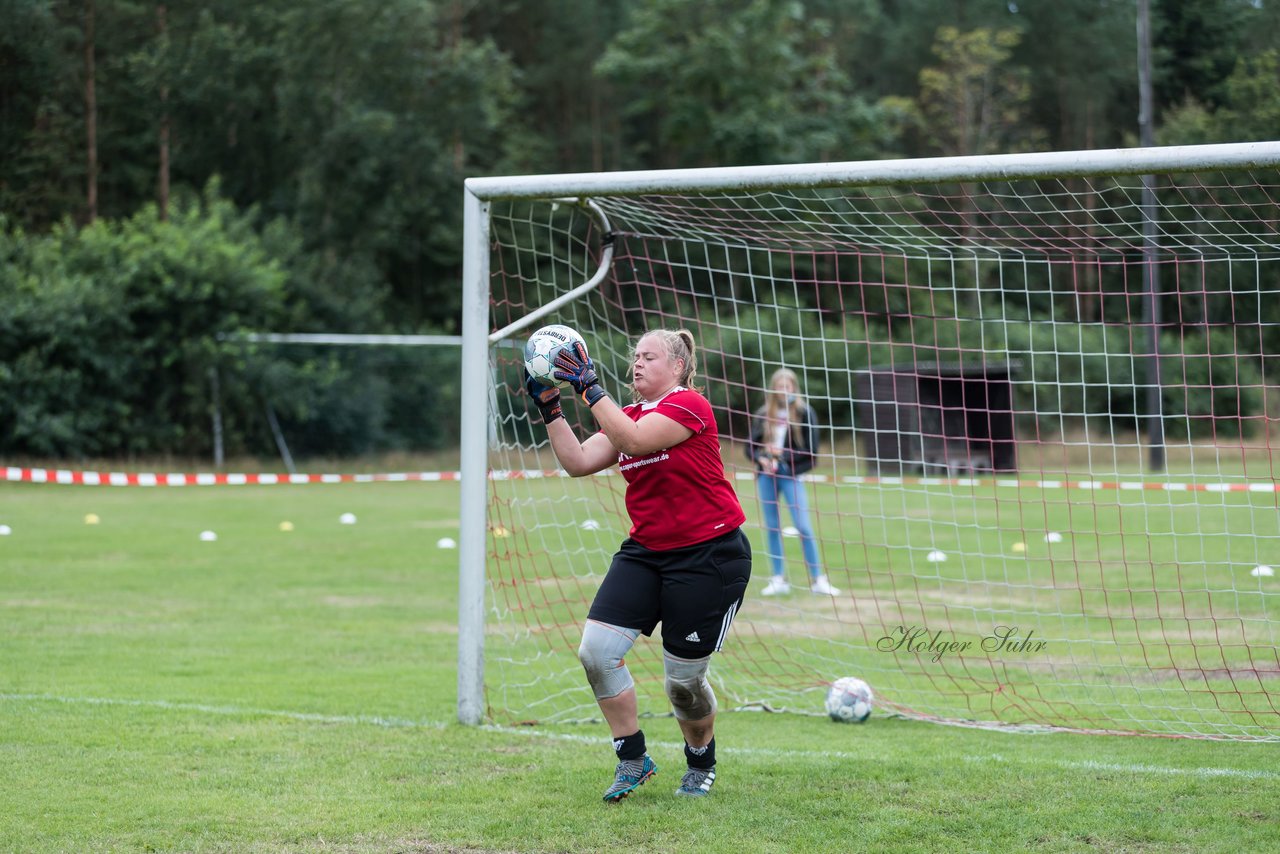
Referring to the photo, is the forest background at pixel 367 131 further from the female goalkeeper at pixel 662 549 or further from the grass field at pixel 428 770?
the female goalkeeper at pixel 662 549

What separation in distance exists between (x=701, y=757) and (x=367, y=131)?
33.4m

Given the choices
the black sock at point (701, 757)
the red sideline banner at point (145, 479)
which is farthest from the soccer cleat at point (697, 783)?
the red sideline banner at point (145, 479)

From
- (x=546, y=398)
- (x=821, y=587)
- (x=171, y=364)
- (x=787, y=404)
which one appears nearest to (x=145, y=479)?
(x=171, y=364)

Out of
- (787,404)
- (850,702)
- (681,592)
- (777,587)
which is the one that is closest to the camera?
(681,592)

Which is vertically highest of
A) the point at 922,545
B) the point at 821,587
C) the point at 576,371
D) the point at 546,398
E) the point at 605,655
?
the point at 576,371

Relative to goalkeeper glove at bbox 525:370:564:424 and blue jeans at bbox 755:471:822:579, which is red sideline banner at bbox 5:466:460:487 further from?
goalkeeper glove at bbox 525:370:564:424

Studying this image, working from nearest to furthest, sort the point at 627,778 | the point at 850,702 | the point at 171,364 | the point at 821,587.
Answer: the point at 627,778 < the point at 850,702 < the point at 821,587 < the point at 171,364

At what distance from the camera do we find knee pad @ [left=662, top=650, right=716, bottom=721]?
489 centimetres

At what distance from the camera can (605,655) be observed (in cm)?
486

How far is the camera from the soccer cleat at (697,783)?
508cm

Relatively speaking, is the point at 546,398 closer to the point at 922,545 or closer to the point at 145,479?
the point at 922,545

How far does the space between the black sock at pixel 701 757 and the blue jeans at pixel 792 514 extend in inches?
187

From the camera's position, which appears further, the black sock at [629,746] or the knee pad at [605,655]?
the black sock at [629,746]

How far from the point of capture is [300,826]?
4.65 m
